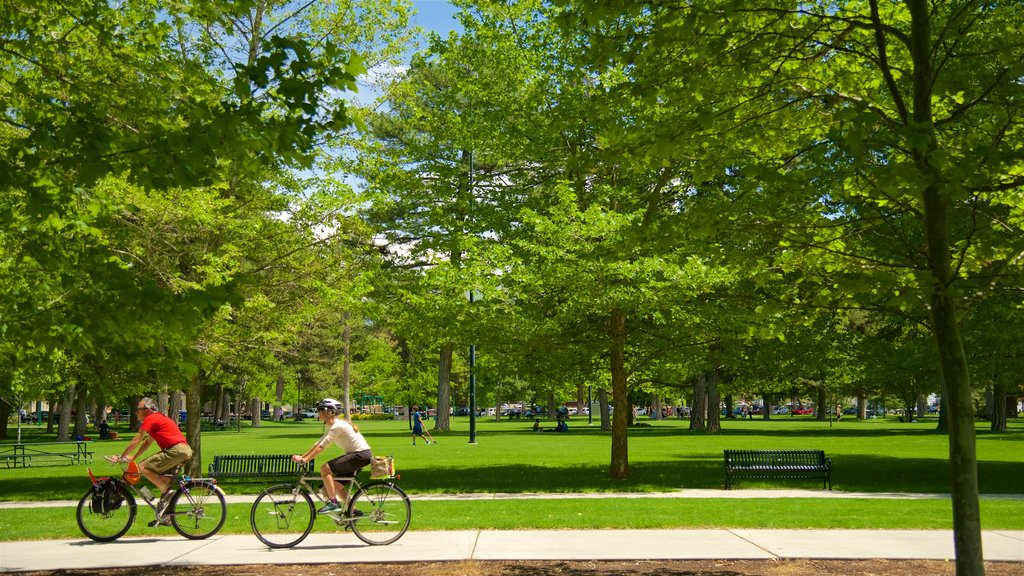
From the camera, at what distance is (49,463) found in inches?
1086

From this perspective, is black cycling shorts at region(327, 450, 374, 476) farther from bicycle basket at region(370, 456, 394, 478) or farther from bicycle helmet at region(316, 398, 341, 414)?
bicycle helmet at region(316, 398, 341, 414)

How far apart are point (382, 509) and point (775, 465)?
9.78m

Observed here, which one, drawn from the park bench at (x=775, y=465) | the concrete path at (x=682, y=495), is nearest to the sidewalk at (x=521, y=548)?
the concrete path at (x=682, y=495)

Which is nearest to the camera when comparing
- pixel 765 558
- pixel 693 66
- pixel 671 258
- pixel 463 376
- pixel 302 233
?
pixel 693 66

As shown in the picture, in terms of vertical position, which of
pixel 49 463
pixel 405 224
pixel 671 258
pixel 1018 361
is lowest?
pixel 49 463

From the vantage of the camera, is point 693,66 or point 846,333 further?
point 846,333

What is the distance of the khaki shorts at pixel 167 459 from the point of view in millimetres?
11094

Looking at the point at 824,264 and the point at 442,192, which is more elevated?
the point at 442,192

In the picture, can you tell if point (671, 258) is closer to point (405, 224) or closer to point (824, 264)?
point (824, 264)

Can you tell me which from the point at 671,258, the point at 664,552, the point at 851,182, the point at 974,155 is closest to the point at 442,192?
the point at 671,258

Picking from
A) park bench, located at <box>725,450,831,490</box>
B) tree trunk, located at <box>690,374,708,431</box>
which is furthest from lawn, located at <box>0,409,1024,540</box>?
tree trunk, located at <box>690,374,708,431</box>

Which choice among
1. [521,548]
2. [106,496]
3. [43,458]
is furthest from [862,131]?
[43,458]

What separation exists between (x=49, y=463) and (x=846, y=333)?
33606mm

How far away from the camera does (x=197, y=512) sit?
438 inches
